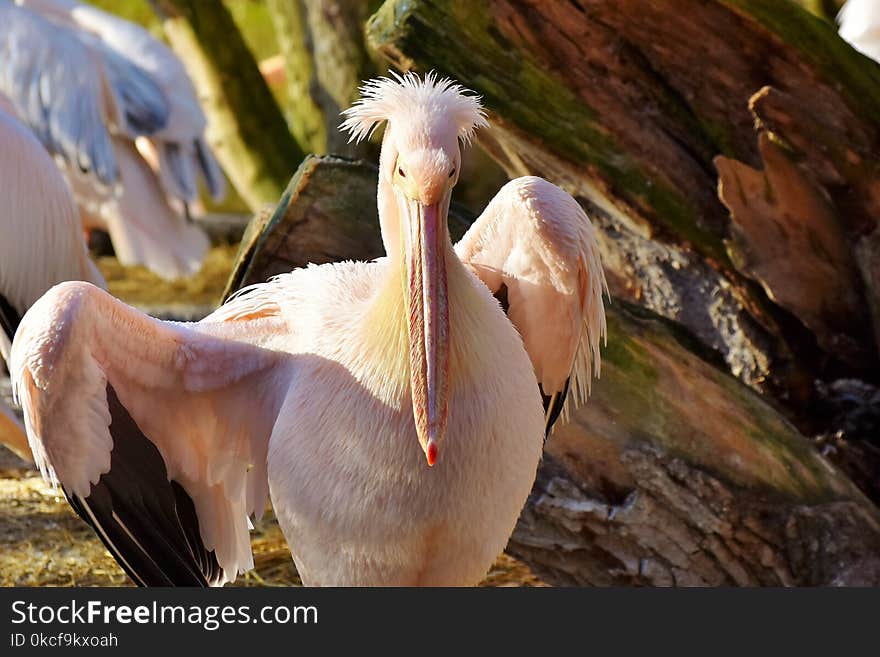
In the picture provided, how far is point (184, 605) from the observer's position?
278cm

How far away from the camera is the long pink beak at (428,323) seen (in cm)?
249

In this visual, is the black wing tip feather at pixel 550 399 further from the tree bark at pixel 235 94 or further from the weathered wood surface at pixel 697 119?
the tree bark at pixel 235 94

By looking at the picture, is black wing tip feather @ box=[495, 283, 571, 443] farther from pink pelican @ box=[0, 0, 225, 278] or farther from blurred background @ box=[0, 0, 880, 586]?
pink pelican @ box=[0, 0, 225, 278]

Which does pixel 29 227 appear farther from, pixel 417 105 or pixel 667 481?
pixel 417 105

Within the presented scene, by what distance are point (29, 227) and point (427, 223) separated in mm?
2887

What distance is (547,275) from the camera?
10.0 feet

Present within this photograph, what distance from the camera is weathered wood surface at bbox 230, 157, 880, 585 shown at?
3.37 m

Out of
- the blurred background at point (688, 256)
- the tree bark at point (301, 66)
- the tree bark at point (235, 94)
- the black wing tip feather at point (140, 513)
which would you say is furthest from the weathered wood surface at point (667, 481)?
the tree bark at point (235, 94)

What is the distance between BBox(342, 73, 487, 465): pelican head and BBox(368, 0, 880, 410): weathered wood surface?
0.91 meters

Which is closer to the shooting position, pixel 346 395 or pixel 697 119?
pixel 346 395

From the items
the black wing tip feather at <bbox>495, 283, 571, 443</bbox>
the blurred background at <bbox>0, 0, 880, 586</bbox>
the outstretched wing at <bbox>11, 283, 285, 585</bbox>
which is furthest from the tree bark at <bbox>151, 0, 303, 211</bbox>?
the outstretched wing at <bbox>11, 283, 285, 585</bbox>

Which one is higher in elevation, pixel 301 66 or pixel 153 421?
pixel 153 421

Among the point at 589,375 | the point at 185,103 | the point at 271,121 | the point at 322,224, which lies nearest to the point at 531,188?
the point at 589,375

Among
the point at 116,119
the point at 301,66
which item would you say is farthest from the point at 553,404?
the point at 301,66
